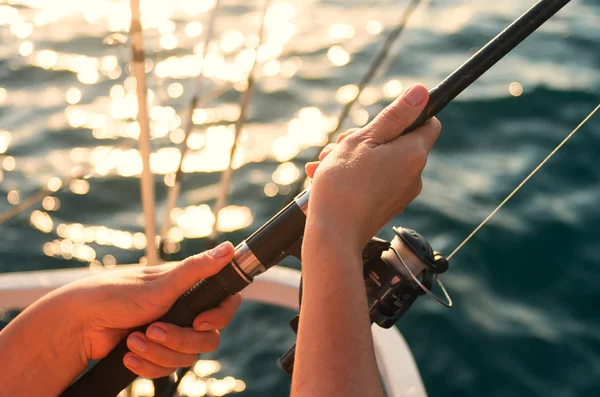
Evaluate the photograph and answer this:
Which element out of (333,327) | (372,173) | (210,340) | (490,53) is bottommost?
(210,340)

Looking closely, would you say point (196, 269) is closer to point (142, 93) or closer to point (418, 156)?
point (418, 156)

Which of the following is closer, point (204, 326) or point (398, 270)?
point (398, 270)

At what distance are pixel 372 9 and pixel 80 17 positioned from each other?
2.96m

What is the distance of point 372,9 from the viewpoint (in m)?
6.57

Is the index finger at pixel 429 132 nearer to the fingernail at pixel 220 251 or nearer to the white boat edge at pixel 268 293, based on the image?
the fingernail at pixel 220 251

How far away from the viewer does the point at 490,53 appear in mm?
1239

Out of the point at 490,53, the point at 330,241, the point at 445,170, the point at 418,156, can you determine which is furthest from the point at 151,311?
the point at 445,170

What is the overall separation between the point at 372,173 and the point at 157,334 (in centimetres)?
55

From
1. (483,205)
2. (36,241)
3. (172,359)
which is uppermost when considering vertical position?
(172,359)

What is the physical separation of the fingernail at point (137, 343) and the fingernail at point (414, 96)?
0.70 meters

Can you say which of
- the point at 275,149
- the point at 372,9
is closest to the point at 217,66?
the point at 275,149

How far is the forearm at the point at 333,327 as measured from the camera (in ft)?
3.20

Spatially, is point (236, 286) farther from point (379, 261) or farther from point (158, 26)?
point (158, 26)

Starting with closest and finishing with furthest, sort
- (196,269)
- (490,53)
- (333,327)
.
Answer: (333,327)
(490,53)
(196,269)
